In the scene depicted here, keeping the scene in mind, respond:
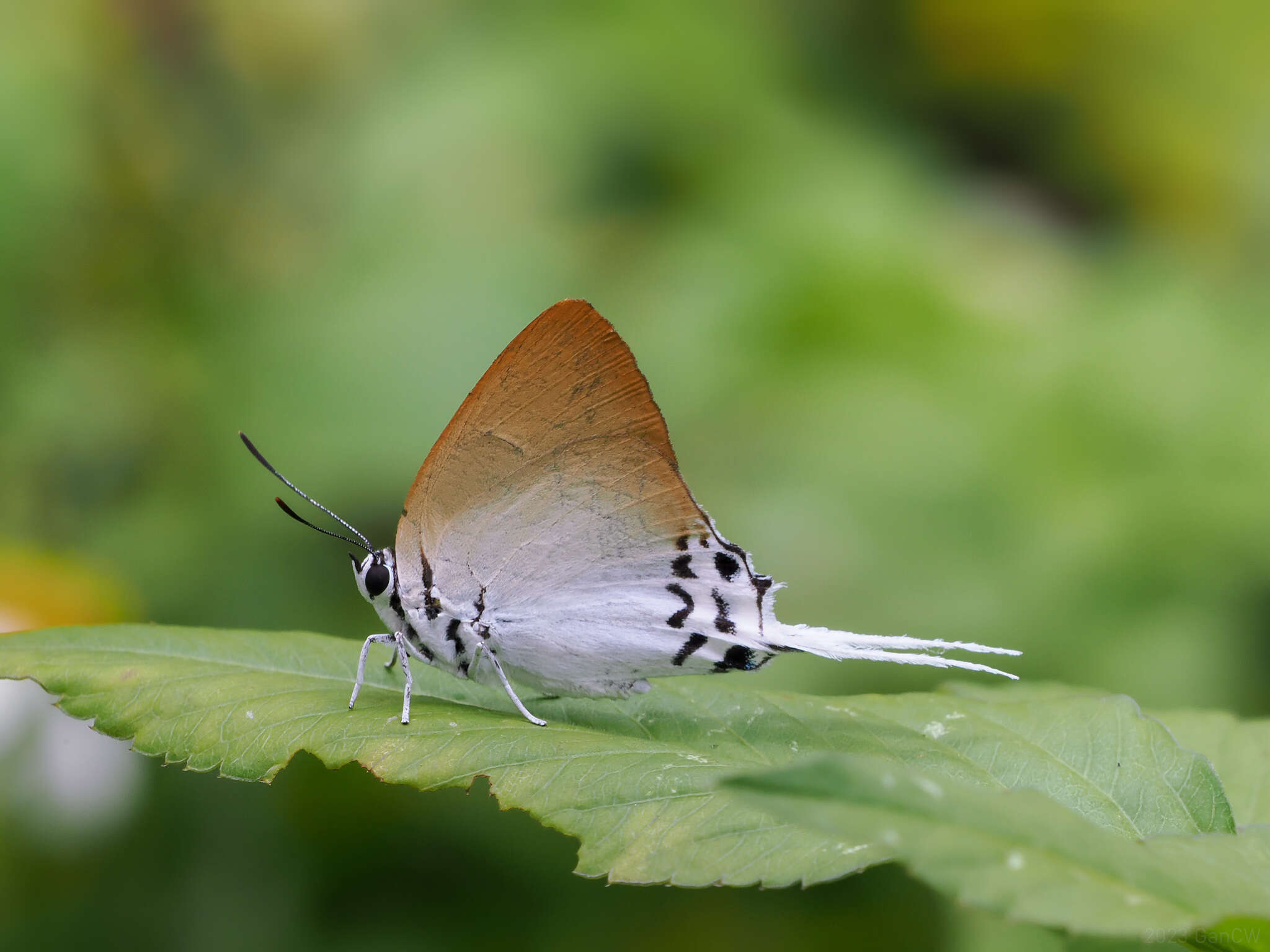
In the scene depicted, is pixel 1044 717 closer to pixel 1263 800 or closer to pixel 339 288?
pixel 1263 800

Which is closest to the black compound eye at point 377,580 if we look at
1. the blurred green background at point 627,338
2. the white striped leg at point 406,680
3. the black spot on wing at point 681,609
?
the white striped leg at point 406,680

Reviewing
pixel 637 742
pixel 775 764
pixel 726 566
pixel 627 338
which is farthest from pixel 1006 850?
pixel 627 338

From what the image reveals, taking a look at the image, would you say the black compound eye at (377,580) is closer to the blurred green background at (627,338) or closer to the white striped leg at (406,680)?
the white striped leg at (406,680)

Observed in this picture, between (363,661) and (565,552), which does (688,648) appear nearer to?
(565,552)

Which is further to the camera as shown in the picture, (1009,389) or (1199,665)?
(1009,389)

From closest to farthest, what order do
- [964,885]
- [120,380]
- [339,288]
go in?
[964,885] → [120,380] → [339,288]

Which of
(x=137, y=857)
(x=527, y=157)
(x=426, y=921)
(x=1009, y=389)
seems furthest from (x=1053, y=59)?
(x=137, y=857)
